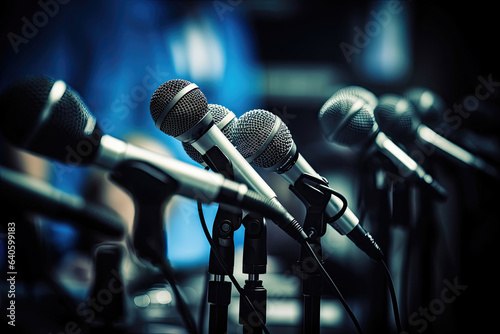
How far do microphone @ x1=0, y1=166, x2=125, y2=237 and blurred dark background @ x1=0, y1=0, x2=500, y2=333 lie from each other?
1.08m

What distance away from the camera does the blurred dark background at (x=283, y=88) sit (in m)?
1.69

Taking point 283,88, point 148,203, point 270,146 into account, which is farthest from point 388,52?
point 148,203

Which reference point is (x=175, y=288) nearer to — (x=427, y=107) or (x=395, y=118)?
(x=395, y=118)


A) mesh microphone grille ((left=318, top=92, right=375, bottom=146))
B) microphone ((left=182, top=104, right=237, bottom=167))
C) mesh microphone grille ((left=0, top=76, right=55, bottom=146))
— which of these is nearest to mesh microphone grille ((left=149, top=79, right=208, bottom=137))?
microphone ((left=182, top=104, right=237, bottom=167))

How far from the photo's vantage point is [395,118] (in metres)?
1.22

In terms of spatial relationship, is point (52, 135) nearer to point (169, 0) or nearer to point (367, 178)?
point (367, 178)

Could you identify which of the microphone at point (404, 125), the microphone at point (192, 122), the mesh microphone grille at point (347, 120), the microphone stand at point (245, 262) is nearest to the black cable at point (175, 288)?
the microphone stand at point (245, 262)

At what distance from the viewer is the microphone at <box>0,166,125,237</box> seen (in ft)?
1.60

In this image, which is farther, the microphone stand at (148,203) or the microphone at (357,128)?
the microphone at (357,128)

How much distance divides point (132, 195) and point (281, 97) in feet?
5.00

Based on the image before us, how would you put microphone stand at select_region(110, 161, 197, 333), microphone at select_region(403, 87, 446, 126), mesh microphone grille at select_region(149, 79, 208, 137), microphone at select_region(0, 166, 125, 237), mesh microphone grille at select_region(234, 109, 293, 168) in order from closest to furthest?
microphone at select_region(0, 166, 125, 237), microphone stand at select_region(110, 161, 197, 333), mesh microphone grille at select_region(149, 79, 208, 137), mesh microphone grille at select_region(234, 109, 293, 168), microphone at select_region(403, 87, 446, 126)

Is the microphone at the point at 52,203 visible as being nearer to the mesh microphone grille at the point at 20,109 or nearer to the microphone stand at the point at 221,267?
the mesh microphone grille at the point at 20,109

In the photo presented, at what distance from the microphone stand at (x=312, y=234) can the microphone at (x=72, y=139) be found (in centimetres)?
20

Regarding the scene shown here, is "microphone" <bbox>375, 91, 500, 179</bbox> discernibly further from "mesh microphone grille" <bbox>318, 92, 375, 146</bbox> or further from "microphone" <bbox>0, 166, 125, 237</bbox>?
"microphone" <bbox>0, 166, 125, 237</bbox>
